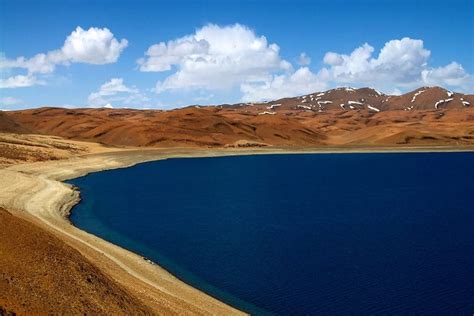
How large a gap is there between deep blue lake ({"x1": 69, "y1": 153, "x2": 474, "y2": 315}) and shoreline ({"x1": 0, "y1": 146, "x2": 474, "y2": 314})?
1.99 metres

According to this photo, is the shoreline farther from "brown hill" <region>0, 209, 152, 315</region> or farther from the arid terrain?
"brown hill" <region>0, 209, 152, 315</region>

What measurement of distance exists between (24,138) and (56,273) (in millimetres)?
116696

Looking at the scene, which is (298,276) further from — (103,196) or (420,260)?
(103,196)

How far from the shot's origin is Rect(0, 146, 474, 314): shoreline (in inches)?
1195

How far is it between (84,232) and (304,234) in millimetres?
21116

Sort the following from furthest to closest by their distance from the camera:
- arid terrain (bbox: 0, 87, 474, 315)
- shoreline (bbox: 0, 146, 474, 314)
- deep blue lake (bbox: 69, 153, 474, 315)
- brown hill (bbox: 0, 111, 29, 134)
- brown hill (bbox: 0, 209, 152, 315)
Answer: 1. brown hill (bbox: 0, 111, 29, 134)
2. deep blue lake (bbox: 69, 153, 474, 315)
3. shoreline (bbox: 0, 146, 474, 314)
4. arid terrain (bbox: 0, 87, 474, 315)
5. brown hill (bbox: 0, 209, 152, 315)

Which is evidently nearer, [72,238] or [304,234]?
[72,238]

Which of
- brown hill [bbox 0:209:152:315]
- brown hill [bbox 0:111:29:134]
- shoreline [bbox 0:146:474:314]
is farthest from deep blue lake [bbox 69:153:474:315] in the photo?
brown hill [bbox 0:111:29:134]

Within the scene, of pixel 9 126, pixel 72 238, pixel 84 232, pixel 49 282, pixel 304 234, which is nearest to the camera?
pixel 49 282

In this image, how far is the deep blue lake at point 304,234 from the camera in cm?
3344

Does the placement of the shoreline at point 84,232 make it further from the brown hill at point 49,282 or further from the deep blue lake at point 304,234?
the brown hill at point 49,282

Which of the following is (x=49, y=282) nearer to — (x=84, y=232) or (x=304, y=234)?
(x=84, y=232)

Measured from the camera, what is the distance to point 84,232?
48031 mm

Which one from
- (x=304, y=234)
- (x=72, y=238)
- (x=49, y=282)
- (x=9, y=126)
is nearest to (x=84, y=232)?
(x=72, y=238)
